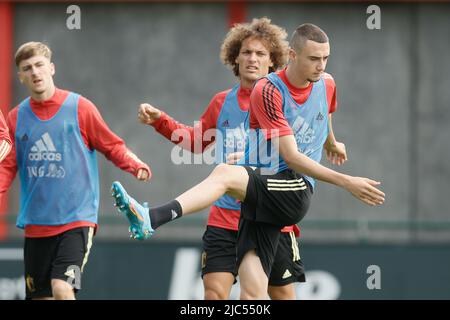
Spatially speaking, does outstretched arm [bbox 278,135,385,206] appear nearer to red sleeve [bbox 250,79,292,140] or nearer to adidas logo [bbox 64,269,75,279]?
red sleeve [bbox 250,79,292,140]

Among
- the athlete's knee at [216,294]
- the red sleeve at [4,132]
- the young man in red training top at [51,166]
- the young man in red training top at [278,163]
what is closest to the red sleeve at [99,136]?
the young man in red training top at [51,166]

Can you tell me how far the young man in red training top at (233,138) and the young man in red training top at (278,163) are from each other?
0.52m

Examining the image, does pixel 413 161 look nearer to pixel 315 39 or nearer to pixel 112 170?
pixel 112 170

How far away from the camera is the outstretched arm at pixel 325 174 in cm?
648

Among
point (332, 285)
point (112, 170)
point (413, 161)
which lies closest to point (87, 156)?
point (332, 285)

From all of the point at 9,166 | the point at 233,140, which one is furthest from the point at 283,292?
the point at 9,166

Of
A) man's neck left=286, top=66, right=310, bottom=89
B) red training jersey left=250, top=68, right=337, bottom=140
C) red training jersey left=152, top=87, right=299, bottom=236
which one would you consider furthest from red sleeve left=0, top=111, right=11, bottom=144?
man's neck left=286, top=66, right=310, bottom=89

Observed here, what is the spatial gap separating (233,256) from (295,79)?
167cm

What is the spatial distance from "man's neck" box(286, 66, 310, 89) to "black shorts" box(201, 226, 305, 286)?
4.33 ft

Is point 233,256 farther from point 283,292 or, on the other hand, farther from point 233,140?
point 233,140

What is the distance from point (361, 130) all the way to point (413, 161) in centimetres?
93

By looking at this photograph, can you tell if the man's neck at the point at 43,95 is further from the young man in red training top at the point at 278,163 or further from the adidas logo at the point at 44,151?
the young man in red training top at the point at 278,163
